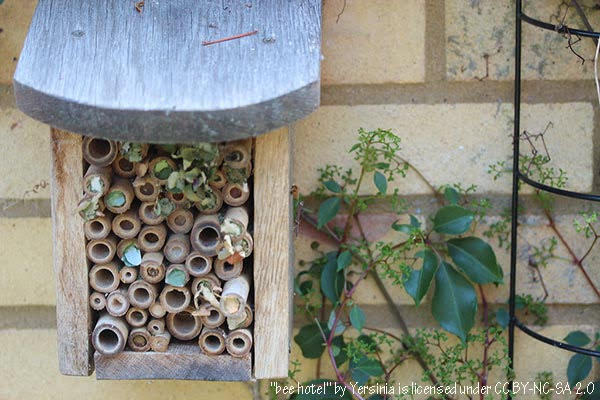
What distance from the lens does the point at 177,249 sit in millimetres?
924

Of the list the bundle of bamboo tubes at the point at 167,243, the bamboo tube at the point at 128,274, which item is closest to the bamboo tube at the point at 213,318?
the bundle of bamboo tubes at the point at 167,243

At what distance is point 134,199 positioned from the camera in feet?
3.11

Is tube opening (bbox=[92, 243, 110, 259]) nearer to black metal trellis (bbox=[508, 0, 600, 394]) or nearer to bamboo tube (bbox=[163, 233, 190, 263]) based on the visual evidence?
bamboo tube (bbox=[163, 233, 190, 263])

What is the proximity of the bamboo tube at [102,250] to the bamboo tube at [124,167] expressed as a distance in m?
0.08

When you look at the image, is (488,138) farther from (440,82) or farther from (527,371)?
(527,371)

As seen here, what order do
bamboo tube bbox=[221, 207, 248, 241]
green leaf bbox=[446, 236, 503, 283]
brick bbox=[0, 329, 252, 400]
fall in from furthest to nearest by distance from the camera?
brick bbox=[0, 329, 252, 400]
green leaf bbox=[446, 236, 503, 283]
bamboo tube bbox=[221, 207, 248, 241]

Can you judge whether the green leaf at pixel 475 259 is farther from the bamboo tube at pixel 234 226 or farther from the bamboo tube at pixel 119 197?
the bamboo tube at pixel 119 197

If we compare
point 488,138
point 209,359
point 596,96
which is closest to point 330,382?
point 209,359

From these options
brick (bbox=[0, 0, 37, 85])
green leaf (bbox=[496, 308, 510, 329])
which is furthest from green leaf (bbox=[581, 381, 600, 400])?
brick (bbox=[0, 0, 37, 85])

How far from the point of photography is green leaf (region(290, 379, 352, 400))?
1177mm

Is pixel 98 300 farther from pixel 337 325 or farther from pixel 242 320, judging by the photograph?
pixel 337 325

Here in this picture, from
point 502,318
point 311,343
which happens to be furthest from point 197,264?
point 502,318

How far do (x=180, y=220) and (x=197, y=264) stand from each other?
0.06 meters

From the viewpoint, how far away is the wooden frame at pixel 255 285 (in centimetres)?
91
